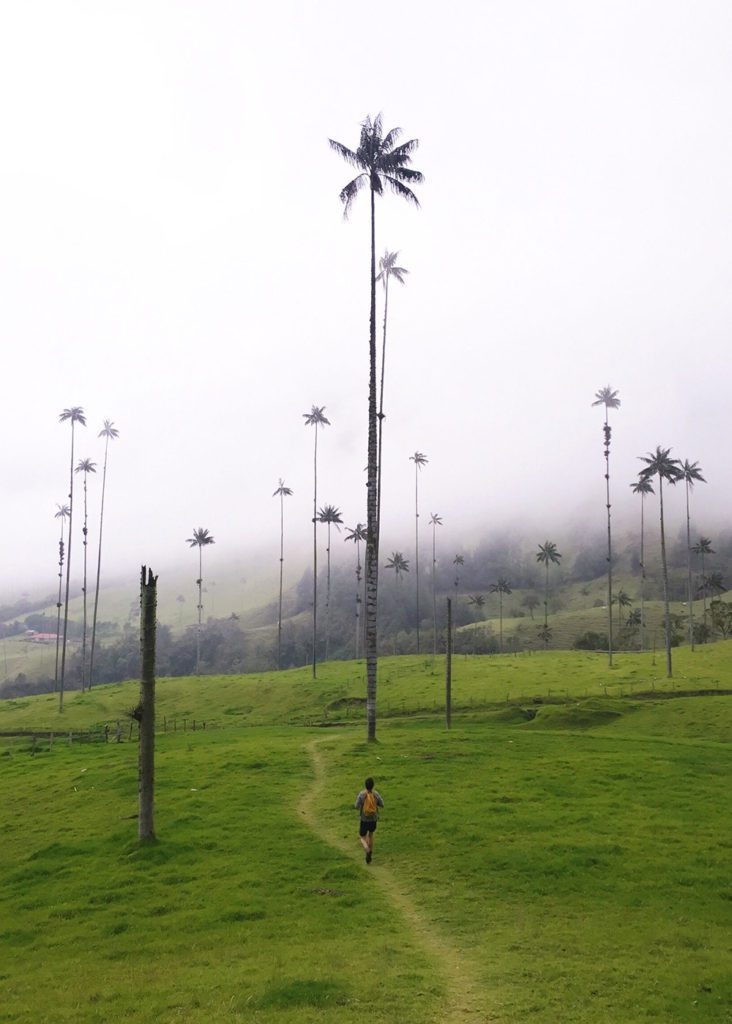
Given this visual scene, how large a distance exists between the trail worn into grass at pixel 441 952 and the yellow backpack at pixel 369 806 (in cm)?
172

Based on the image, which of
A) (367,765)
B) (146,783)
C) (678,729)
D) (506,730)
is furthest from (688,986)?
(678,729)

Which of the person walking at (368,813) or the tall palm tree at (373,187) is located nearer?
the person walking at (368,813)

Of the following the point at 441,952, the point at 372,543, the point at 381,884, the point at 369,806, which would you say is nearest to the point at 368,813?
the point at 369,806

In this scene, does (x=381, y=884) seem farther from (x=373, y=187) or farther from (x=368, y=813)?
(x=373, y=187)

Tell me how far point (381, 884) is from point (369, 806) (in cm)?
246

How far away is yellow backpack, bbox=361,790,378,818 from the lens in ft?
78.6

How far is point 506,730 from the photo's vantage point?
53.8 metres

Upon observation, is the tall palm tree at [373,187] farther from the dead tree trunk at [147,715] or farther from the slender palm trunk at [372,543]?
the dead tree trunk at [147,715]

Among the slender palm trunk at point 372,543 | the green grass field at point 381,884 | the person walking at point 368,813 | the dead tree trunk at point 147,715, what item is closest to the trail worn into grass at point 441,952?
the green grass field at point 381,884

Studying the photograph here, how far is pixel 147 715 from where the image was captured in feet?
86.4

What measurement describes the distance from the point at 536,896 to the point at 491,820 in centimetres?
734

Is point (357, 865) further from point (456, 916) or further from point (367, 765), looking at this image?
point (367, 765)

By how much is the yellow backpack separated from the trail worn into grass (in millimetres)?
1719

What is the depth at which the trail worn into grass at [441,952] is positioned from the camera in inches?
544
